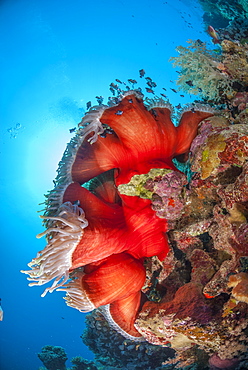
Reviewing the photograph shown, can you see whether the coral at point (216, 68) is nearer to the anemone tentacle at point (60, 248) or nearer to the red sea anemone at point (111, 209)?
→ the red sea anemone at point (111, 209)

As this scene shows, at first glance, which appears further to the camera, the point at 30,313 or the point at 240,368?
the point at 30,313

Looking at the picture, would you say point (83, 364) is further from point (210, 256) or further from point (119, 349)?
point (210, 256)

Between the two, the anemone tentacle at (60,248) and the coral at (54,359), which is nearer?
the anemone tentacle at (60,248)

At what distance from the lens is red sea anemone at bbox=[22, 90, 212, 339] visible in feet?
8.66

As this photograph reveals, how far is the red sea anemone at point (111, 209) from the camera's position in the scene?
2639mm

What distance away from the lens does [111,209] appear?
3.22 metres

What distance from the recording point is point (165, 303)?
10.7 feet

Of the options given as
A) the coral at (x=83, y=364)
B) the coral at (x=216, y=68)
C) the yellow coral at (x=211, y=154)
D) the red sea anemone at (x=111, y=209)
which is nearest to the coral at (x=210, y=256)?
the yellow coral at (x=211, y=154)

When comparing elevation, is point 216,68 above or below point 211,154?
above

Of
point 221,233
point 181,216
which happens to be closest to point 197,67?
point 181,216

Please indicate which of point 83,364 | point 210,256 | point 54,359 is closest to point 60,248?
point 210,256

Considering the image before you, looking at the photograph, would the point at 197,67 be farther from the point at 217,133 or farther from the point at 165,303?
the point at 165,303

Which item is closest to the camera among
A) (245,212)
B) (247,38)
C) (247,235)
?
(247,235)

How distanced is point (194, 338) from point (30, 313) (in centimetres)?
5845
